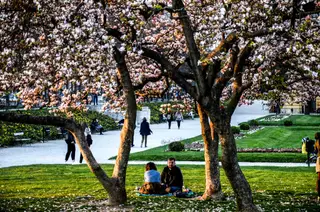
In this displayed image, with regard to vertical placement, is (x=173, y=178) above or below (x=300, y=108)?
below

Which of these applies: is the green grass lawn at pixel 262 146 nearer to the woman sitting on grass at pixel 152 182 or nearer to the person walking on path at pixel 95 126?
the person walking on path at pixel 95 126

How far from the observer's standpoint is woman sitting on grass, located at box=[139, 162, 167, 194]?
50.1 feet

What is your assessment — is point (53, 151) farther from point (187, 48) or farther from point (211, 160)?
point (187, 48)

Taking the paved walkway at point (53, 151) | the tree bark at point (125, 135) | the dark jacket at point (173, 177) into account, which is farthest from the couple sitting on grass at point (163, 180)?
Answer: the paved walkway at point (53, 151)

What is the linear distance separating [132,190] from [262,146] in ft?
51.1

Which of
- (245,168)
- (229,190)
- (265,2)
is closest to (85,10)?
(265,2)

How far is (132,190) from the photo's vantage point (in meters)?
17.2

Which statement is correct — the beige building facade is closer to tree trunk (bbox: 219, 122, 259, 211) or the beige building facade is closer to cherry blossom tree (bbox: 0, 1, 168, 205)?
cherry blossom tree (bbox: 0, 1, 168, 205)

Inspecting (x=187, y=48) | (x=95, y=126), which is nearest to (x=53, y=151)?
(x=95, y=126)

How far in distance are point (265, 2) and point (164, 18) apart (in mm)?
7301

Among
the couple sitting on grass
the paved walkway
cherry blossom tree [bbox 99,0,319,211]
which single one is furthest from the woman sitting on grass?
the paved walkway

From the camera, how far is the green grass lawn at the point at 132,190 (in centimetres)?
1387

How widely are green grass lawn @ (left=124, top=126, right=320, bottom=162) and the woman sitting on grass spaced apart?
10250 mm

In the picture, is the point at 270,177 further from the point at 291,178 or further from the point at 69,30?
the point at 69,30
